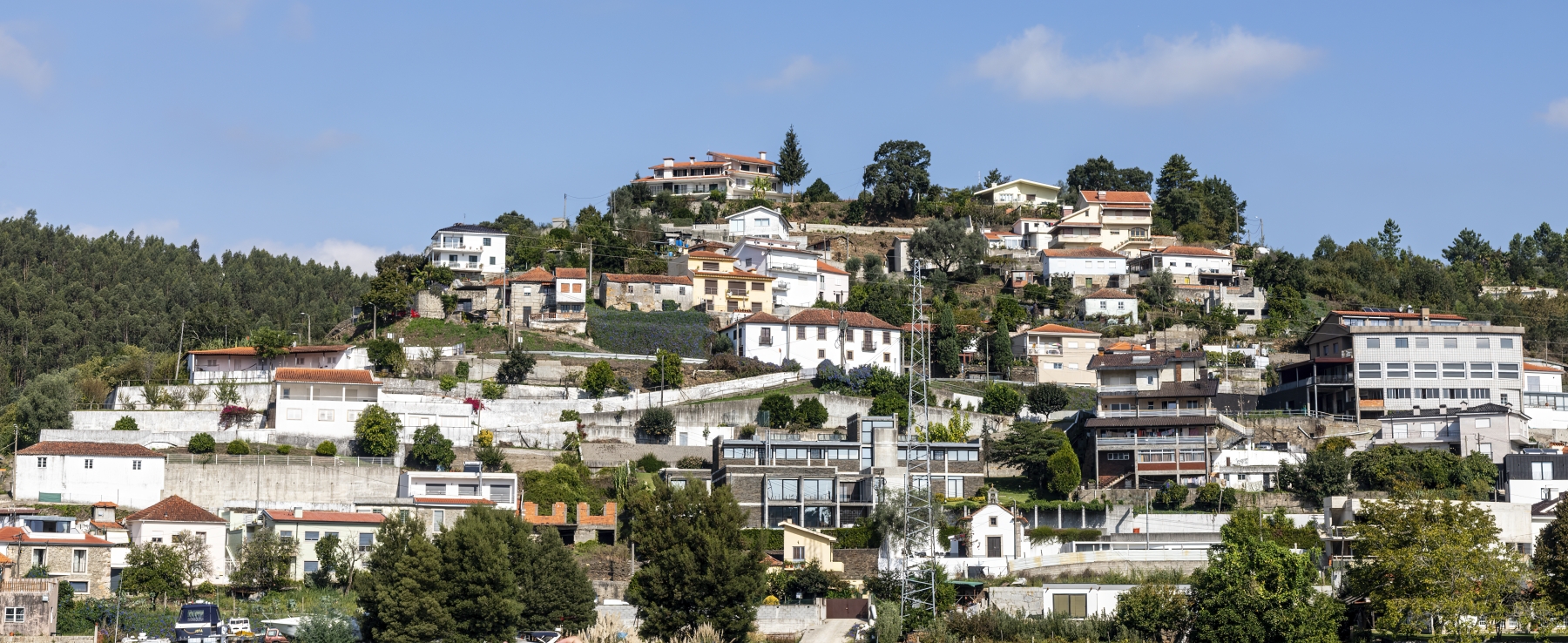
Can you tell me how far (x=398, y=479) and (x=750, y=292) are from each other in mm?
30064

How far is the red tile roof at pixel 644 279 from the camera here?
280ft

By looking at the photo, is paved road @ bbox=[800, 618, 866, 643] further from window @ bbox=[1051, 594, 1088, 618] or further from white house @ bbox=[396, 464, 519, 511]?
white house @ bbox=[396, 464, 519, 511]

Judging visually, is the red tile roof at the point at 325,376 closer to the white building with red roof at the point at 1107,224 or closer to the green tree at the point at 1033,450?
the green tree at the point at 1033,450

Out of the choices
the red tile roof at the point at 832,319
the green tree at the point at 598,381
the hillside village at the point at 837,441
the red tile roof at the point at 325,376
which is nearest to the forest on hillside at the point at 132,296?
the hillside village at the point at 837,441

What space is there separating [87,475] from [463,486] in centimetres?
1381

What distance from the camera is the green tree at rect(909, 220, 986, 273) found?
96250 millimetres

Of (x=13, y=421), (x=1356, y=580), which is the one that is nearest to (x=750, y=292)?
(x=13, y=421)

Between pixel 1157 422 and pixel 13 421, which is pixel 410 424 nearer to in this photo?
pixel 13 421

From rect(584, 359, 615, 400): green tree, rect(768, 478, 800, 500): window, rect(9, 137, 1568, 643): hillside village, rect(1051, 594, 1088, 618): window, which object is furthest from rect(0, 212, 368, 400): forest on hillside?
rect(1051, 594, 1088, 618): window

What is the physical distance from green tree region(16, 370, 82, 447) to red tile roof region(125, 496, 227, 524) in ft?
44.1

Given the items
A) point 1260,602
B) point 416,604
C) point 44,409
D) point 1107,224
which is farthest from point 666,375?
point 1107,224

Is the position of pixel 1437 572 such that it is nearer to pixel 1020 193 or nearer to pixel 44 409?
pixel 44 409

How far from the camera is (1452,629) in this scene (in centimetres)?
4294

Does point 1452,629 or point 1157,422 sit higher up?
point 1157,422
